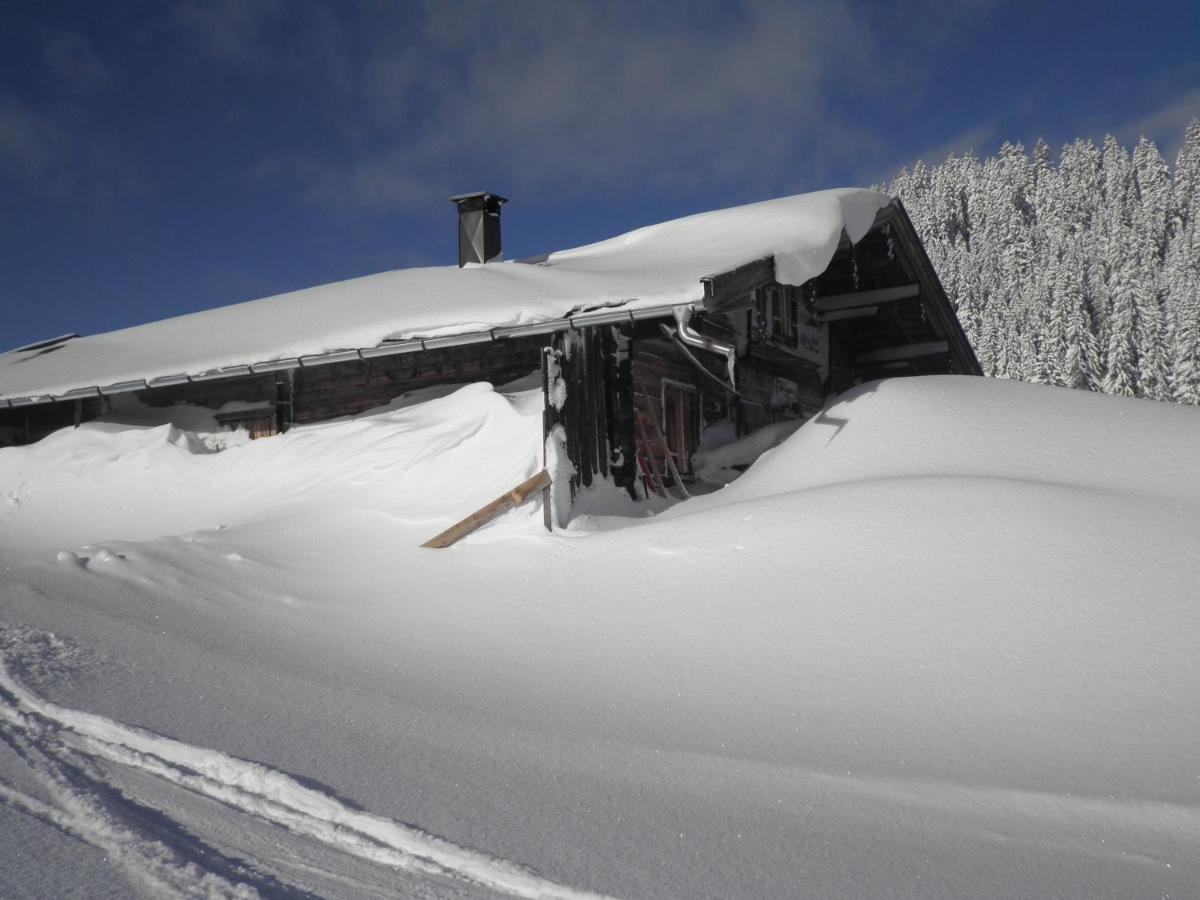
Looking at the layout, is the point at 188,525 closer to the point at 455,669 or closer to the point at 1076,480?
the point at 455,669

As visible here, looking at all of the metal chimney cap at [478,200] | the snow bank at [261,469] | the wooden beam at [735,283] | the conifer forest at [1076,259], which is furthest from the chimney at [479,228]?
the conifer forest at [1076,259]

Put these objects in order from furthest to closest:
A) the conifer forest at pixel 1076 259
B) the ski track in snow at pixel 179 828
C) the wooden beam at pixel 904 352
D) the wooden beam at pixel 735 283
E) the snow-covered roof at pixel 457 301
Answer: the conifer forest at pixel 1076 259
the wooden beam at pixel 904 352
the snow-covered roof at pixel 457 301
the wooden beam at pixel 735 283
the ski track in snow at pixel 179 828

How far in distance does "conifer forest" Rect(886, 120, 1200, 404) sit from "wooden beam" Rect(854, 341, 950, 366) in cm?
2603

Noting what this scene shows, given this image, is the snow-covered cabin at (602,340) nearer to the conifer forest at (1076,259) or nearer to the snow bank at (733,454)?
the snow bank at (733,454)

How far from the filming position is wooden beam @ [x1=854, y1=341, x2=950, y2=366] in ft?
49.5

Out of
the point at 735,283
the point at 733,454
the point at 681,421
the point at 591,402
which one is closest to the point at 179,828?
the point at 591,402

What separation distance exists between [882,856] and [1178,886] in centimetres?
94

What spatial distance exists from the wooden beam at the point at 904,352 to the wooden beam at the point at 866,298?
159cm

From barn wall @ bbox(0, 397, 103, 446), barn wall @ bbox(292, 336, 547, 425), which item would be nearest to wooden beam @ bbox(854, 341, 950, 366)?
barn wall @ bbox(292, 336, 547, 425)

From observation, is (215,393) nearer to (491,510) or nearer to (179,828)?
(491,510)

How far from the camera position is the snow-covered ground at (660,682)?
9.38 feet

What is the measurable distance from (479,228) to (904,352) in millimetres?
7874

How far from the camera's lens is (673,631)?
5.72 meters

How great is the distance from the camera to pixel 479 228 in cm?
1567
